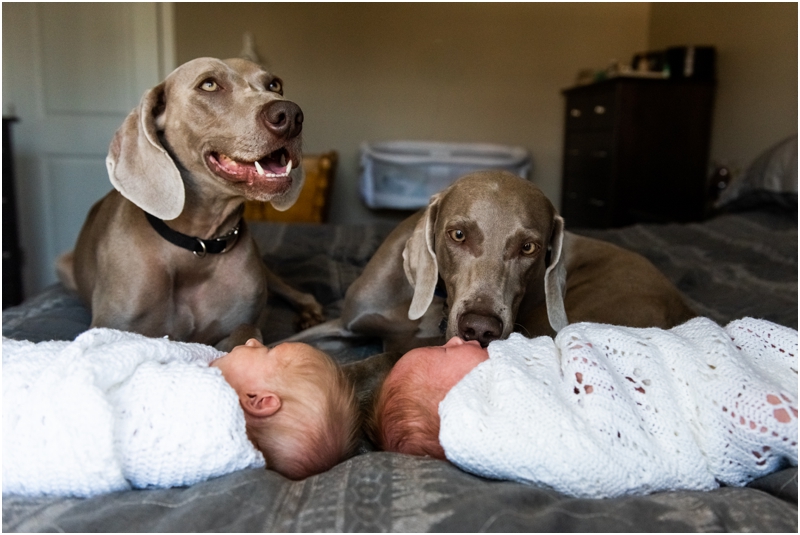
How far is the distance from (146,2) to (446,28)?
253cm

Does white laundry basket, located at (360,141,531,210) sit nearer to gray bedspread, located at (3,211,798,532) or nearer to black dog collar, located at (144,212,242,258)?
black dog collar, located at (144,212,242,258)

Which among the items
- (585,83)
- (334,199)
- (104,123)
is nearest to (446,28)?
(585,83)

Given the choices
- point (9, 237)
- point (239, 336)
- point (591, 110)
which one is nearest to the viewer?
point (239, 336)

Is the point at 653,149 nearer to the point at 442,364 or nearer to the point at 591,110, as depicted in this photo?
the point at 591,110

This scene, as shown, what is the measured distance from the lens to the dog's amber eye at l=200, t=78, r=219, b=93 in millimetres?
1608

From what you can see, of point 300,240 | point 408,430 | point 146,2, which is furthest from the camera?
point 146,2

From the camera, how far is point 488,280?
148 centimetres

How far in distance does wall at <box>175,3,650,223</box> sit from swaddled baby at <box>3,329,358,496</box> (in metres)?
5.02

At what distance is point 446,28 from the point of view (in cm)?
584

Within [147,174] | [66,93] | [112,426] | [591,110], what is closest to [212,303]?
[147,174]

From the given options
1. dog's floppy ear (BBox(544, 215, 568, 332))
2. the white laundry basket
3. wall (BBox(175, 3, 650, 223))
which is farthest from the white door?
dog's floppy ear (BBox(544, 215, 568, 332))

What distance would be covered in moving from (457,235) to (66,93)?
11.6ft

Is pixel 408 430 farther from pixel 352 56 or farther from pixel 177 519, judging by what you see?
pixel 352 56

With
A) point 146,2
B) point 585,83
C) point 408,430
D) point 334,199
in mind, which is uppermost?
point 146,2
